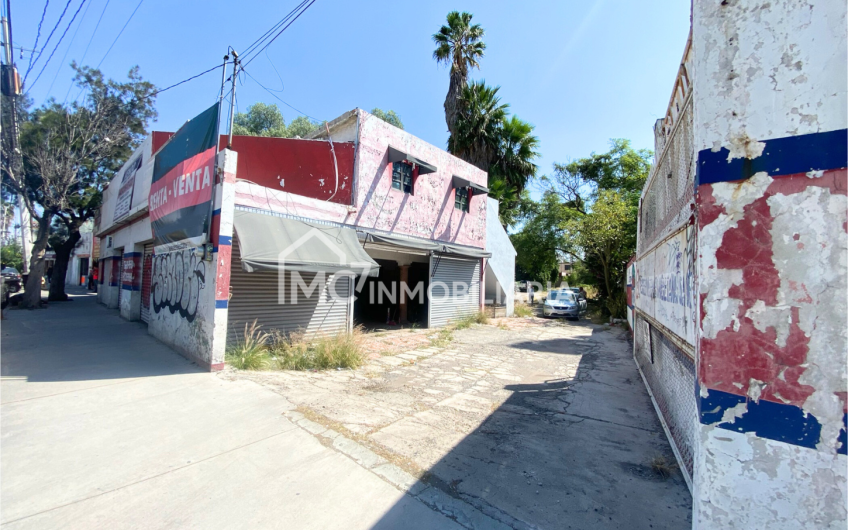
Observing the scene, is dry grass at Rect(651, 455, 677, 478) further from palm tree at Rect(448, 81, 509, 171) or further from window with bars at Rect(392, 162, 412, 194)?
palm tree at Rect(448, 81, 509, 171)

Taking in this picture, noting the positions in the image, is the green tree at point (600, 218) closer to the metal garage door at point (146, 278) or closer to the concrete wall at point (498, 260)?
the concrete wall at point (498, 260)

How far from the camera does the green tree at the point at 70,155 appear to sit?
1404 cm

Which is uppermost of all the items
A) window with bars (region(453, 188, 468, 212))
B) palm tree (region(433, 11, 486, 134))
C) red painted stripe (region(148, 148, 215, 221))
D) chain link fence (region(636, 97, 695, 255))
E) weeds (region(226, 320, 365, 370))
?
palm tree (region(433, 11, 486, 134))

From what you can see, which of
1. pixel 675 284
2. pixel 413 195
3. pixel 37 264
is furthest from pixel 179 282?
pixel 37 264

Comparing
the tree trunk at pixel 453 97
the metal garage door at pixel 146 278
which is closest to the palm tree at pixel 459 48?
the tree trunk at pixel 453 97

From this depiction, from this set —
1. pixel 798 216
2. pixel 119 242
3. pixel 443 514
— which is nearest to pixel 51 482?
pixel 443 514

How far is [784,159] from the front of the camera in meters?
1.71

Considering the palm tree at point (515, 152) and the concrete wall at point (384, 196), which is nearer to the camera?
the concrete wall at point (384, 196)

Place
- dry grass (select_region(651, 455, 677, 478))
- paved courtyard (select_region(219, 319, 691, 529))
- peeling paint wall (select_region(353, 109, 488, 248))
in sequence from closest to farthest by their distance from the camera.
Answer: paved courtyard (select_region(219, 319, 691, 529))
dry grass (select_region(651, 455, 677, 478))
peeling paint wall (select_region(353, 109, 488, 248))

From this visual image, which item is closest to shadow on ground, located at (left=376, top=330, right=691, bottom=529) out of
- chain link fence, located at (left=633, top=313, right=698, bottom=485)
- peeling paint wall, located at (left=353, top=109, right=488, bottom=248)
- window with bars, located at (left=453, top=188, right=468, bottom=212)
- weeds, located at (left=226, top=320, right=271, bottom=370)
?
chain link fence, located at (left=633, top=313, right=698, bottom=485)

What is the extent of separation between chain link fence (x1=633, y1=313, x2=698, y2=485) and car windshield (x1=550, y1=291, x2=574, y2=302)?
43.2ft

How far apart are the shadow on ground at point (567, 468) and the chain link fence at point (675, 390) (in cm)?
21

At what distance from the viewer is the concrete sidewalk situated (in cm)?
271

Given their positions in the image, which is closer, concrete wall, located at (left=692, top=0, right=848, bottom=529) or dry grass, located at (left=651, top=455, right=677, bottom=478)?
concrete wall, located at (left=692, top=0, right=848, bottom=529)
